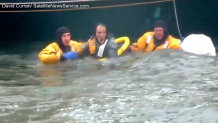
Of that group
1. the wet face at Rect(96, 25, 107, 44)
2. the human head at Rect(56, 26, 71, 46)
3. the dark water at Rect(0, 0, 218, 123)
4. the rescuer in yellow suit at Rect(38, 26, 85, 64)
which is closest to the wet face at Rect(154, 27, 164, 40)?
the dark water at Rect(0, 0, 218, 123)

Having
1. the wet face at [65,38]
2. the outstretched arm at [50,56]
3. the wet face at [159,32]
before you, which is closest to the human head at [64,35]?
the wet face at [65,38]

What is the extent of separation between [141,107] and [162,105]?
24cm

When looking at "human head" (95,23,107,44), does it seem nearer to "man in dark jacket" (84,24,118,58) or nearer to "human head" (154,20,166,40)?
"man in dark jacket" (84,24,118,58)

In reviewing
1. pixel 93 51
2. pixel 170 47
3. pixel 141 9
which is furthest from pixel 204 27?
pixel 93 51

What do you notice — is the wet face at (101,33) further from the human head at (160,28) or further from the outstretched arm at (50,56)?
the human head at (160,28)

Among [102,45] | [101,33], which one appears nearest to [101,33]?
[101,33]

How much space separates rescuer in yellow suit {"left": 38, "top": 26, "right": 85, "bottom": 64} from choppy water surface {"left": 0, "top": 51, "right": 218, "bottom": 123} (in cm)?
15

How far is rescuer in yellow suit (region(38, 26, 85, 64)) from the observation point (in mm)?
7162

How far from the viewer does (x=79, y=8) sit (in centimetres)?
923

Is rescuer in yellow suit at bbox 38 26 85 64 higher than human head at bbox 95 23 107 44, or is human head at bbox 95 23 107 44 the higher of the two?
human head at bbox 95 23 107 44

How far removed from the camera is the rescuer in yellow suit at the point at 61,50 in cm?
716

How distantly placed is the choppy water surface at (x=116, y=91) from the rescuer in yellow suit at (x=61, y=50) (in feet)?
0.51

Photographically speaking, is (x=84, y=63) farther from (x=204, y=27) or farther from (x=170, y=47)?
(x=204, y=27)

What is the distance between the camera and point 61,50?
7.43 metres
